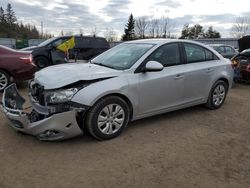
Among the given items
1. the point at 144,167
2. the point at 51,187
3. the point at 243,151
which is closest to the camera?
the point at 51,187

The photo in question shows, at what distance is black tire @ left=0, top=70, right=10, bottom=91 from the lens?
8.06m

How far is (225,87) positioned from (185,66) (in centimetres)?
155

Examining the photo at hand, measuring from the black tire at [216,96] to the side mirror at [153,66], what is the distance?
1916mm

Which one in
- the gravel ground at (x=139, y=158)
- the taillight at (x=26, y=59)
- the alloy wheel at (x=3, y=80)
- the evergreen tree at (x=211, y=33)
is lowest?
the gravel ground at (x=139, y=158)

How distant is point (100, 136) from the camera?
4.52 metres

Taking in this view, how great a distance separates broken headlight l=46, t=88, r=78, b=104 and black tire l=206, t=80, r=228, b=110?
131 inches

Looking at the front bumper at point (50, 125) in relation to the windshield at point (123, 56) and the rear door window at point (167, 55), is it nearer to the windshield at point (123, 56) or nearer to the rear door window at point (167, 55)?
the windshield at point (123, 56)

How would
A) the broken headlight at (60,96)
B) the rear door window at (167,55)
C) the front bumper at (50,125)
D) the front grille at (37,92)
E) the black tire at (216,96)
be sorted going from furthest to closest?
the black tire at (216,96)
the rear door window at (167,55)
the front grille at (37,92)
the broken headlight at (60,96)
the front bumper at (50,125)

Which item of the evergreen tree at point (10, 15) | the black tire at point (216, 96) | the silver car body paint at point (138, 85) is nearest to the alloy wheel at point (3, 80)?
the silver car body paint at point (138, 85)

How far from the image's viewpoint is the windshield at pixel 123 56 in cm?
511

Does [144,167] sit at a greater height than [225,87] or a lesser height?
lesser

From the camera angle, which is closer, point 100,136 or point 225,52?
point 100,136

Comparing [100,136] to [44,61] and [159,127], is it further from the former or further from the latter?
[44,61]

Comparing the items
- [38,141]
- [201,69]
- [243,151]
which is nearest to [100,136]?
[38,141]
